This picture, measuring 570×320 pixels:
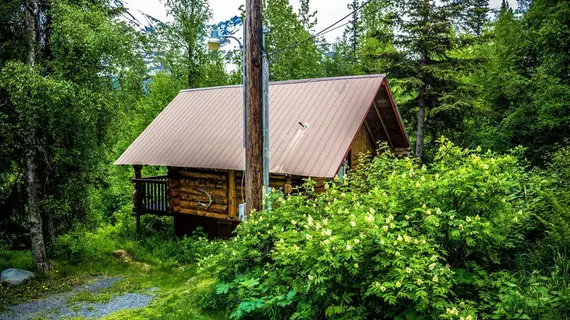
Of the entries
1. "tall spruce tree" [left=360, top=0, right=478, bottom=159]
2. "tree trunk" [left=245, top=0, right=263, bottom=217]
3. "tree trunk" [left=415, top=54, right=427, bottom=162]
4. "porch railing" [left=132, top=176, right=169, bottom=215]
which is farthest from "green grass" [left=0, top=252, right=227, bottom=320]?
"tall spruce tree" [left=360, top=0, right=478, bottom=159]

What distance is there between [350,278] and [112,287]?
758 centimetres

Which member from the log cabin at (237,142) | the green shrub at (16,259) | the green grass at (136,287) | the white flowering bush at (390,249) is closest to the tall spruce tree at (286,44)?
the log cabin at (237,142)

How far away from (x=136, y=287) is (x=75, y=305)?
5.26 feet

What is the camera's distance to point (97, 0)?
1126 centimetres

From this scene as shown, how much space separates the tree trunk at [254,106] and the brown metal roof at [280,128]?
391cm

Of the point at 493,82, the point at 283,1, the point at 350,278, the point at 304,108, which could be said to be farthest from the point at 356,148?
the point at 283,1

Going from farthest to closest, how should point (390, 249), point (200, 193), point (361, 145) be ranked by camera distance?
point (200, 193), point (361, 145), point (390, 249)

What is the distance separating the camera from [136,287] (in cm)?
1024

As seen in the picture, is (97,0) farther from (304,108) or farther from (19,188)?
(304,108)

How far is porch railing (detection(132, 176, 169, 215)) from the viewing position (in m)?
14.8

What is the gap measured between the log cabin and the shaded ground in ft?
13.7

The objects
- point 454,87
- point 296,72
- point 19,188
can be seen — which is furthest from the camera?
point 296,72

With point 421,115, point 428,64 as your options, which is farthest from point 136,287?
point 428,64

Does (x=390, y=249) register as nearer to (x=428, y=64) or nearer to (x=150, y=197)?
(x=150, y=197)
